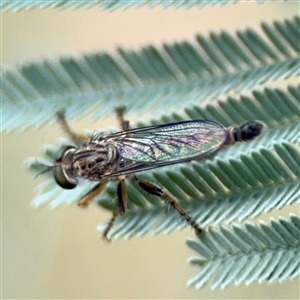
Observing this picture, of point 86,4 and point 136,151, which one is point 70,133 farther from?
point 86,4

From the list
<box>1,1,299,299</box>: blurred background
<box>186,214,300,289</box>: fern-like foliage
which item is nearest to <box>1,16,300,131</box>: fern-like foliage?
<box>186,214,300,289</box>: fern-like foliage

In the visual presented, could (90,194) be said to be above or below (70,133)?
below

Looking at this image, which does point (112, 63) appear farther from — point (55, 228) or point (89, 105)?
point (55, 228)

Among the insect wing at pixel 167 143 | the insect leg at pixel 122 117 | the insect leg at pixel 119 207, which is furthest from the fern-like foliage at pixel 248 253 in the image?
→ the insect leg at pixel 122 117

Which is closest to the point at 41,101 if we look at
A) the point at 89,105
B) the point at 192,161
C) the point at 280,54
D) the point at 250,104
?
the point at 89,105

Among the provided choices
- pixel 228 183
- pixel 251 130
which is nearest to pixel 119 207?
pixel 228 183

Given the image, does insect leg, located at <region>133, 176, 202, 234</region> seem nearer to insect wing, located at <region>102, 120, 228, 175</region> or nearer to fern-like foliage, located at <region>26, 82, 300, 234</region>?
fern-like foliage, located at <region>26, 82, 300, 234</region>

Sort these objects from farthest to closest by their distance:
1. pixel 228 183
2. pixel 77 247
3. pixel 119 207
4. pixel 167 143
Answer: pixel 77 247, pixel 167 143, pixel 119 207, pixel 228 183
